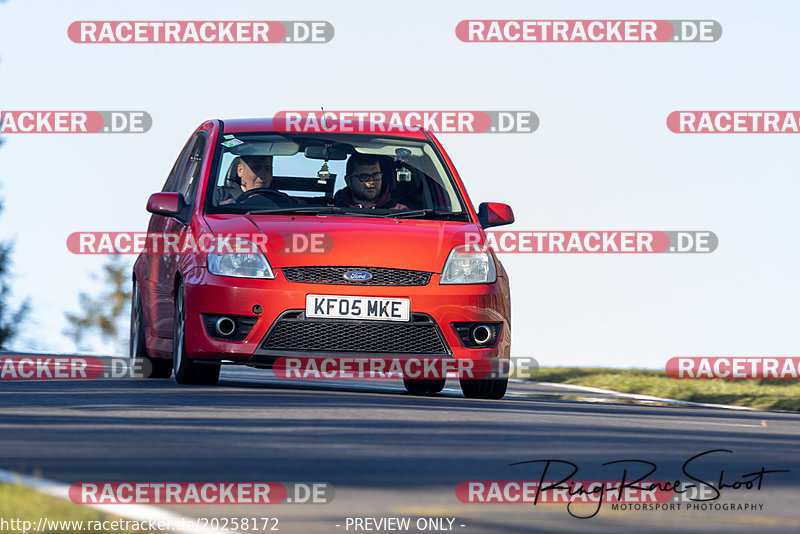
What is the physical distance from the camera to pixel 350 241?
10.2 m

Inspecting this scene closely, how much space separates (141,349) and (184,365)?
2079 millimetres

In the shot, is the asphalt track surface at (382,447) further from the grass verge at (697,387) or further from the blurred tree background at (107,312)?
the blurred tree background at (107,312)

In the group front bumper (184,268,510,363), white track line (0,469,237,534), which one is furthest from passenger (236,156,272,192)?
white track line (0,469,237,534)

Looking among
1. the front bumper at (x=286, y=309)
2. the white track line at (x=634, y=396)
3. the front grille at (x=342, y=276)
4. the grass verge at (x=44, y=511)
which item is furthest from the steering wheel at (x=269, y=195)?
the grass verge at (x=44, y=511)

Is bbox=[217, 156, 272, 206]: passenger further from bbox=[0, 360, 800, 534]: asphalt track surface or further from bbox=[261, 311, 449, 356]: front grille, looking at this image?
bbox=[0, 360, 800, 534]: asphalt track surface

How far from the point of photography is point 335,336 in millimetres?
9930

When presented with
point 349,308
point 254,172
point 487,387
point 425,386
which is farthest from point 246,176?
point 487,387

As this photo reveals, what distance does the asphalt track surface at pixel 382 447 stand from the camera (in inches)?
199

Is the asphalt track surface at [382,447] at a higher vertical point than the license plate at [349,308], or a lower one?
lower

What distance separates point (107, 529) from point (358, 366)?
5.56m

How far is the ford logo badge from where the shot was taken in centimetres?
1002

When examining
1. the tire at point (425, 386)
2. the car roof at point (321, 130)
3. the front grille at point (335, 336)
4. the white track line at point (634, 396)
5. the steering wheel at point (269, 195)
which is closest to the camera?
the front grille at point (335, 336)

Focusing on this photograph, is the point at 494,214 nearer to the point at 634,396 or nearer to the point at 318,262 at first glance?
the point at 318,262

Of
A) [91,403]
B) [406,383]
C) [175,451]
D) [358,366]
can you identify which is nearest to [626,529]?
[175,451]
